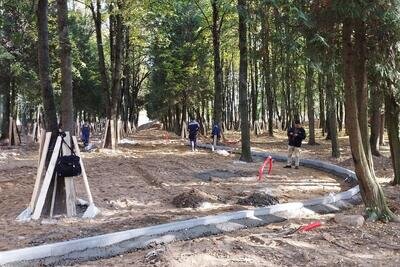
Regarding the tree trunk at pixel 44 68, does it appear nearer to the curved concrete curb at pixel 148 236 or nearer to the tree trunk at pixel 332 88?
the curved concrete curb at pixel 148 236

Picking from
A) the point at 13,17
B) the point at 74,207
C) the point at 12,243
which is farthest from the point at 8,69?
the point at 12,243

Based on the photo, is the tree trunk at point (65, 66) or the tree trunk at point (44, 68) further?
the tree trunk at point (65, 66)

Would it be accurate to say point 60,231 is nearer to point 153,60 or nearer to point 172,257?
point 172,257

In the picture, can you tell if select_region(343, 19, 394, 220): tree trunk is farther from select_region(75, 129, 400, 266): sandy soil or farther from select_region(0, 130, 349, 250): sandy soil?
select_region(0, 130, 349, 250): sandy soil

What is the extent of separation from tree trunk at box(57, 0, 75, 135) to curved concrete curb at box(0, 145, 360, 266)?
333 centimetres

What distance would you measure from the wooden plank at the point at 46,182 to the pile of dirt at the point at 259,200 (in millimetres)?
3873

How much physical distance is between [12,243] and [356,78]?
731cm

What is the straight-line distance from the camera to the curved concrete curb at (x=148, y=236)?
6.39 meters

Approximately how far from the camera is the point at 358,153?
880 cm

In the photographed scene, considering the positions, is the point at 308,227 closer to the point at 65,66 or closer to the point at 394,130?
the point at 65,66

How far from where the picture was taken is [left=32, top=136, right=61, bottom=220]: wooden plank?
27.7 feet

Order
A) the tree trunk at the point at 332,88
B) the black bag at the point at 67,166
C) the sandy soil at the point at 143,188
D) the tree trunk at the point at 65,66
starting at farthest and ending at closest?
the tree trunk at the point at 332,88 < the tree trunk at the point at 65,66 < the black bag at the point at 67,166 < the sandy soil at the point at 143,188

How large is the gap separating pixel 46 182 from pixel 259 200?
4.26m

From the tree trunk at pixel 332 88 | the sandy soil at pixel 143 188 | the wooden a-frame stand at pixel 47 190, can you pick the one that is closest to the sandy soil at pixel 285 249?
the sandy soil at pixel 143 188
